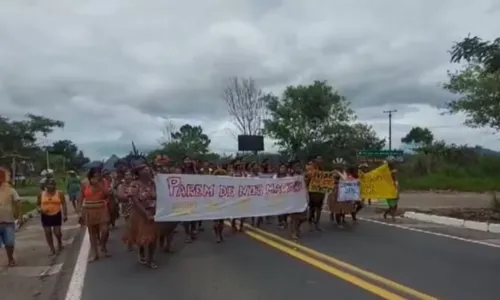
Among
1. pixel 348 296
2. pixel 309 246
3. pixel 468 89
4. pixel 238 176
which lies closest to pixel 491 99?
pixel 468 89

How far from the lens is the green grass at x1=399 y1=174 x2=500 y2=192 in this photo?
3781 centimetres

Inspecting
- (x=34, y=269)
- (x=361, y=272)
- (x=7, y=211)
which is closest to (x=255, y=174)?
(x=34, y=269)

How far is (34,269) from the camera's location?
1112 cm

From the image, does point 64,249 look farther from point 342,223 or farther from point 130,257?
point 342,223

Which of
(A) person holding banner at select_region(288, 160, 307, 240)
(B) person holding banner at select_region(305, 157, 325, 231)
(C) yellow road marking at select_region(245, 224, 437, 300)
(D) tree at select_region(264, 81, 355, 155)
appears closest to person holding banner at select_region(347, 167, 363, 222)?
(B) person holding banner at select_region(305, 157, 325, 231)

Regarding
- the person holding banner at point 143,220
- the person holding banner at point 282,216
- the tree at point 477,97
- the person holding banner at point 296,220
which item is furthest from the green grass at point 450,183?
the person holding banner at point 143,220

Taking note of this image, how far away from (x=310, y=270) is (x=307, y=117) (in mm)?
40428

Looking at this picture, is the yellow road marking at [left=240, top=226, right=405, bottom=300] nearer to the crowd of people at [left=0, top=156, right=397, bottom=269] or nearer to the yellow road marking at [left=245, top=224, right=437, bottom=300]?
the yellow road marking at [left=245, top=224, right=437, bottom=300]

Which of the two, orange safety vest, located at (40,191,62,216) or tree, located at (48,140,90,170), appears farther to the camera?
tree, located at (48,140,90,170)

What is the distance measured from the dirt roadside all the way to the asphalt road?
2.09 feet

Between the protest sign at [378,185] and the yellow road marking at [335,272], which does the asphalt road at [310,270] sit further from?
the protest sign at [378,185]

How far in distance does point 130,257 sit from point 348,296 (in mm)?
5311

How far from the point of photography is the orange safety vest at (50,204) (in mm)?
12289

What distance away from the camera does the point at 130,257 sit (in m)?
11.6
